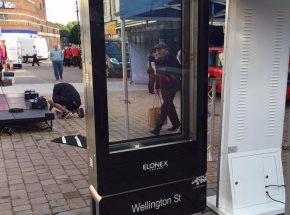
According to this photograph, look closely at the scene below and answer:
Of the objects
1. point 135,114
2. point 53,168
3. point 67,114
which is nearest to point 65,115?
point 67,114

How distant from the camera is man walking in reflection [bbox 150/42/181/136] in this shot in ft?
9.84

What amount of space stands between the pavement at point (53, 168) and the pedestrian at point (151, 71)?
0.06 metres

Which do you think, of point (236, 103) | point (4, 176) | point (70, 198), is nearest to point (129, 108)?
point (236, 103)

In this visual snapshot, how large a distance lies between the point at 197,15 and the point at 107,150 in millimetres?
1339

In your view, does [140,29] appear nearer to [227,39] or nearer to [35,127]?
[227,39]

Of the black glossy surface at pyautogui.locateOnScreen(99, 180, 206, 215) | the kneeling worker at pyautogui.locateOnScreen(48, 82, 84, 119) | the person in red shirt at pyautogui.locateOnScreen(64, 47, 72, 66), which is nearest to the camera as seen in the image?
the black glossy surface at pyautogui.locateOnScreen(99, 180, 206, 215)

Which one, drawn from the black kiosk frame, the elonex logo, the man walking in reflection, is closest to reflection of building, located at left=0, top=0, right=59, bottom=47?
the man walking in reflection

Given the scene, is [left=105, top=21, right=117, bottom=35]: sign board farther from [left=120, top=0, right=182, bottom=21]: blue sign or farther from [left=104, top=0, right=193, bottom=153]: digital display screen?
[left=120, top=0, right=182, bottom=21]: blue sign

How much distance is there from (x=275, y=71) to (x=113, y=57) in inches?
63.8

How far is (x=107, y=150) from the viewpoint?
2.69 meters

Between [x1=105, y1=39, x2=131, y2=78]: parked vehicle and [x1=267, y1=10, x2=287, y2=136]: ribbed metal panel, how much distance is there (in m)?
1.43

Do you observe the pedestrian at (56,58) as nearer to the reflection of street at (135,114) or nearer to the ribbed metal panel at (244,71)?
the reflection of street at (135,114)

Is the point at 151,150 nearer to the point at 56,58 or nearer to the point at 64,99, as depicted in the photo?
the point at 64,99

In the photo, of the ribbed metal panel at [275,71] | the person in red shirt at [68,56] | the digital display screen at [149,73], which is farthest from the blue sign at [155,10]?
the person in red shirt at [68,56]
